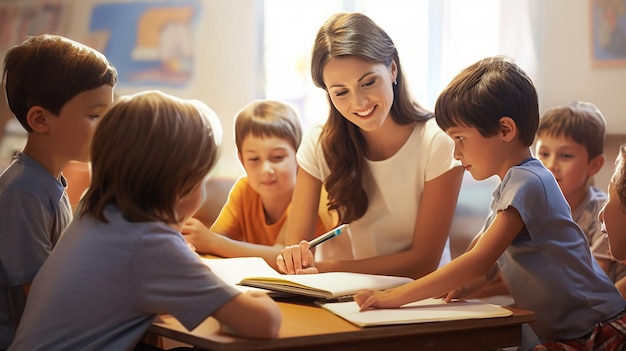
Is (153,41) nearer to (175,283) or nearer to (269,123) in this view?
(269,123)

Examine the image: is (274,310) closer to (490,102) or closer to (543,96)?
(490,102)

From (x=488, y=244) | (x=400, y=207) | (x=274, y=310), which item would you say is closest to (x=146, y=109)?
(x=274, y=310)

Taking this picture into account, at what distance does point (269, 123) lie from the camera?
2.47m

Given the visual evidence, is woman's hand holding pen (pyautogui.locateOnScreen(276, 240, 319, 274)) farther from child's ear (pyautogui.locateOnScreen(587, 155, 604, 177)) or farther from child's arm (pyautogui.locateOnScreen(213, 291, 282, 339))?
child's ear (pyautogui.locateOnScreen(587, 155, 604, 177))

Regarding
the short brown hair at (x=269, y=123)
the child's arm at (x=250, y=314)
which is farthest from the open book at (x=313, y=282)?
the short brown hair at (x=269, y=123)

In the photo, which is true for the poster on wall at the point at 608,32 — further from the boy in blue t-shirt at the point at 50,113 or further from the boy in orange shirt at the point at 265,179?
the boy in blue t-shirt at the point at 50,113

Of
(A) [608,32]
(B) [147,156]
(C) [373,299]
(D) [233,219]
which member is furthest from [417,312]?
(A) [608,32]

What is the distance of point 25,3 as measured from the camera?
155 inches

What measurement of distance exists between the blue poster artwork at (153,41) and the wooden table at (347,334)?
2.35 m

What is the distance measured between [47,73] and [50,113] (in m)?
0.09

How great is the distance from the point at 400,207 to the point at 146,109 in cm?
100

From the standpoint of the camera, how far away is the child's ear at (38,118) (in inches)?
69.6

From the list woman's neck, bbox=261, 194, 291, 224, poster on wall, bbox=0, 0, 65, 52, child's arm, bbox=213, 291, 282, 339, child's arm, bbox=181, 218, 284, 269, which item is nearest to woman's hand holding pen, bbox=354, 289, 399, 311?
child's arm, bbox=213, 291, 282, 339

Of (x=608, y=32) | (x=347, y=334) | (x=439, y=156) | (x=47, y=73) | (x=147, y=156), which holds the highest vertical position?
(x=608, y=32)
